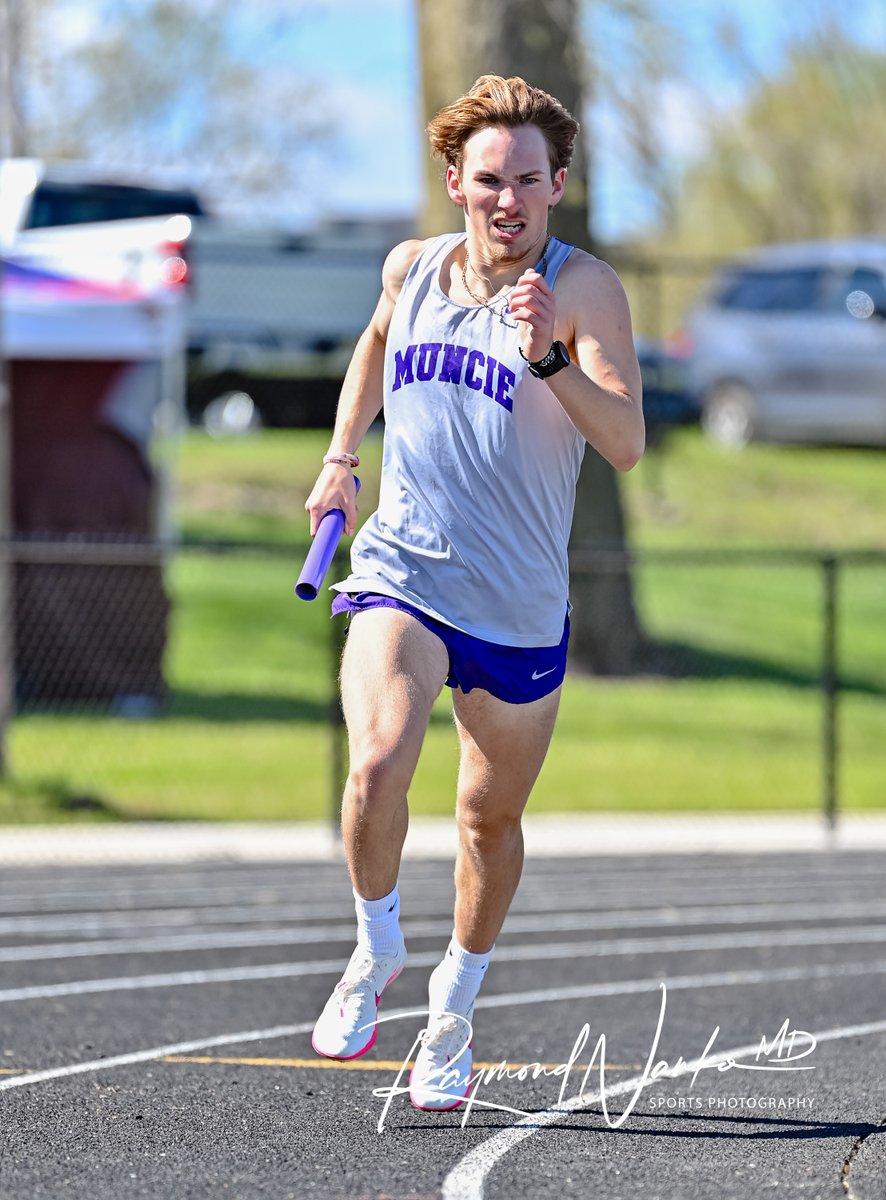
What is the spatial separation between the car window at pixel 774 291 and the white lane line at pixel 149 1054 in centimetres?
1705

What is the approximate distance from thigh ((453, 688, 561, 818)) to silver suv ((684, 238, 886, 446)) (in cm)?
1777

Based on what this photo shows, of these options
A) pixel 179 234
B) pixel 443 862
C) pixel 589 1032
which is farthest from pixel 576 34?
pixel 589 1032

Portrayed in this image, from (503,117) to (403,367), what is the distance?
59cm

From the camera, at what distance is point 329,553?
173 inches

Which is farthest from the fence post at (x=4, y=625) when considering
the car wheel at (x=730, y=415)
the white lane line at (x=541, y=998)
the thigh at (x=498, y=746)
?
the car wheel at (x=730, y=415)

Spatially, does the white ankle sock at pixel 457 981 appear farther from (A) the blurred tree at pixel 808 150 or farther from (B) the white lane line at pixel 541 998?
(A) the blurred tree at pixel 808 150

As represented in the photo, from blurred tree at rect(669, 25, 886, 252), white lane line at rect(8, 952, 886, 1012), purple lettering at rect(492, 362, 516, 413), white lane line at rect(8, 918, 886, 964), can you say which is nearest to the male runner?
purple lettering at rect(492, 362, 516, 413)

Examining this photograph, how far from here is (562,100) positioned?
16.5m

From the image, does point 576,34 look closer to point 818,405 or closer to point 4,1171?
point 818,405

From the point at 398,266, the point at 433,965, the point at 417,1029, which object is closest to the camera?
the point at 398,266

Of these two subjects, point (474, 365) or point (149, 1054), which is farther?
point (149, 1054)

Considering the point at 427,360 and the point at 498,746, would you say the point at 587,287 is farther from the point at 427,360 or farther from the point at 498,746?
the point at 498,746

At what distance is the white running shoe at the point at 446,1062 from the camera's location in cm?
465

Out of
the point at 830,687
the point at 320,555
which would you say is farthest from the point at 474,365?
the point at 830,687
